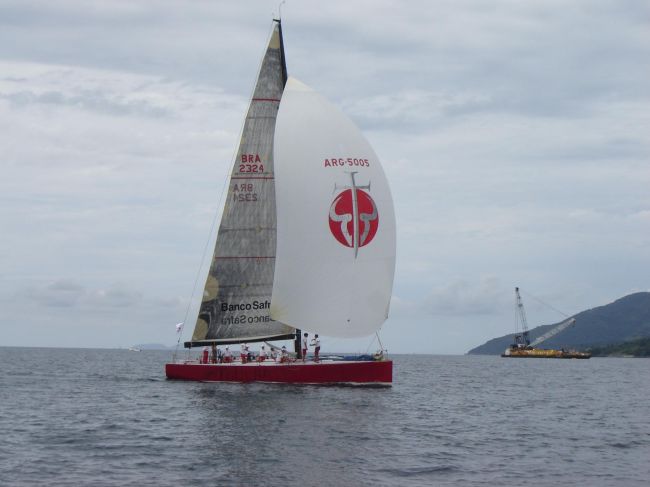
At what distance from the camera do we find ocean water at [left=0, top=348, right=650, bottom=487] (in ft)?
85.8

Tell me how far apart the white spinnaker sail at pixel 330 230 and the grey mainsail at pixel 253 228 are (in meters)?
3.13

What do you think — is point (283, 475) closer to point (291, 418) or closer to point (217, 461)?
point (217, 461)

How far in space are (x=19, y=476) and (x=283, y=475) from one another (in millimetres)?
7458

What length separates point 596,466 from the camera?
2886 centimetres

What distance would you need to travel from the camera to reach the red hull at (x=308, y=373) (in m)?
47.4

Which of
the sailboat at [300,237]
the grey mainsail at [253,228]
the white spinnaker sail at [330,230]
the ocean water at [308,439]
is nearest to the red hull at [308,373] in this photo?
the sailboat at [300,237]

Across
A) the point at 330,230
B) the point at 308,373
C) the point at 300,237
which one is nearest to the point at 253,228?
the point at 300,237

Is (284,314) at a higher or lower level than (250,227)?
lower

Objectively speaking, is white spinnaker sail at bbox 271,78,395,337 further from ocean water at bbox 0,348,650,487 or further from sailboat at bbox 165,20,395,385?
ocean water at bbox 0,348,650,487

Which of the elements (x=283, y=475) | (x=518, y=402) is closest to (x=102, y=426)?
(x=283, y=475)

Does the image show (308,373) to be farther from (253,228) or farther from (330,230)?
(253,228)

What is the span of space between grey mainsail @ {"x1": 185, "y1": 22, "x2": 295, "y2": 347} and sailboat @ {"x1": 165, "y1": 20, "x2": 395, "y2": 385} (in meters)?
0.06

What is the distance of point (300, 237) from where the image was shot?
156 feet

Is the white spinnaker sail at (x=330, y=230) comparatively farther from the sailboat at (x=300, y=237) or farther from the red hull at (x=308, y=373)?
the red hull at (x=308, y=373)
